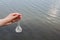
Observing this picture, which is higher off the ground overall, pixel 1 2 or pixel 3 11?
pixel 1 2

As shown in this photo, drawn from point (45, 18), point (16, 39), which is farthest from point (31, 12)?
point (16, 39)

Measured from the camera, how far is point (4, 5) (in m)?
2.91

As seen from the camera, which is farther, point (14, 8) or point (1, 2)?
point (1, 2)

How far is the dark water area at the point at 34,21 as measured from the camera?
1.97m

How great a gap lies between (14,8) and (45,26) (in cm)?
94

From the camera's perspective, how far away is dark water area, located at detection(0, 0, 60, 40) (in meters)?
1.97

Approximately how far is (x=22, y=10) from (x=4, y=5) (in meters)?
0.51

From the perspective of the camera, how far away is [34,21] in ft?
7.43

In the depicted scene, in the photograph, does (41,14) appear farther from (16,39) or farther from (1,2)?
(1,2)

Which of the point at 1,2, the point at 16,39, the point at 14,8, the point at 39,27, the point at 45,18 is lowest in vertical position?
the point at 16,39

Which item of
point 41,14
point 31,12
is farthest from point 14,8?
point 41,14

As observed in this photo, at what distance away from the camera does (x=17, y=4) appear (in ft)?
9.78

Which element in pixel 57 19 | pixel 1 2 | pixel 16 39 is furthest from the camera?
pixel 1 2

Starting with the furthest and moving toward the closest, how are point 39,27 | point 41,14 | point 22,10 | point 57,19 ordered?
point 22,10 < point 41,14 < point 57,19 < point 39,27
